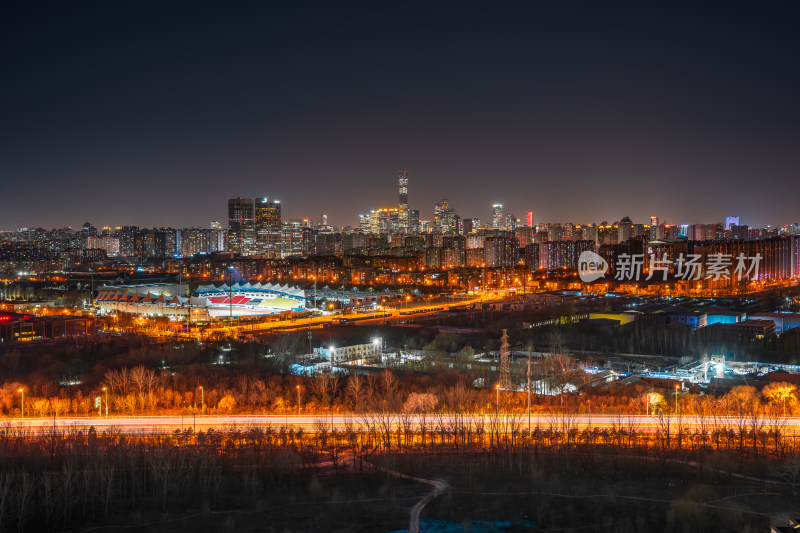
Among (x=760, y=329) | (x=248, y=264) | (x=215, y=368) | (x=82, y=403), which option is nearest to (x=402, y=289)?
(x=248, y=264)

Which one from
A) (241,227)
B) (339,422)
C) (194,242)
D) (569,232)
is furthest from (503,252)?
(339,422)

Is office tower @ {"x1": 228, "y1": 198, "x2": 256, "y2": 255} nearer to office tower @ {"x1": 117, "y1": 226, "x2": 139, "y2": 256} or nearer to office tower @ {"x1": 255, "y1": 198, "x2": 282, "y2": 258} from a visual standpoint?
office tower @ {"x1": 255, "y1": 198, "x2": 282, "y2": 258}

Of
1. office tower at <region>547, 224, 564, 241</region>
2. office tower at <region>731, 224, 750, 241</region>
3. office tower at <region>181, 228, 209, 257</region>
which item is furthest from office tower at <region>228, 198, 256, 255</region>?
office tower at <region>731, 224, 750, 241</region>

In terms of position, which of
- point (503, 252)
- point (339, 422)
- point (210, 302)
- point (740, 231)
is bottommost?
point (339, 422)

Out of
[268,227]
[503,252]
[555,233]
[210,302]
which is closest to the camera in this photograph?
[210,302]

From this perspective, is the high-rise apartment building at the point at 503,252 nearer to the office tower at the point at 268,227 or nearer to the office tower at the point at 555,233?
the office tower at the point at 555,233

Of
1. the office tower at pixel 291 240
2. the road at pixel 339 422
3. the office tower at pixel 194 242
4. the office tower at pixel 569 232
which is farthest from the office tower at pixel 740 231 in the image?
the road at pixel 339 422

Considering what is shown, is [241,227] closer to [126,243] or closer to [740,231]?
[126,243]

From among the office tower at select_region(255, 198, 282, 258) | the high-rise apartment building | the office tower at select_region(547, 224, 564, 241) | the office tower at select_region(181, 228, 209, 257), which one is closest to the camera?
the high-rise apartment building
